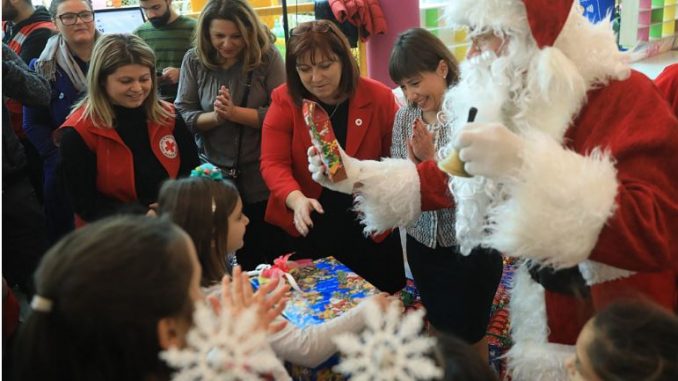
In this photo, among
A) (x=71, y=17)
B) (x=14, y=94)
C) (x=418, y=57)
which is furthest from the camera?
(x=71, y=17)

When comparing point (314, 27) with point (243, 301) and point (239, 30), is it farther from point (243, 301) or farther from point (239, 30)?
point (243, 301)

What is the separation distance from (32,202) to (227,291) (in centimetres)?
172

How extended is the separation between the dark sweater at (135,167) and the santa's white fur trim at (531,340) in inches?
50.7

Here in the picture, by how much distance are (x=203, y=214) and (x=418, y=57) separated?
858 millimetres

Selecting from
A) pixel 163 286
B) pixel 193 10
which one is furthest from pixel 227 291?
pixel 193 10

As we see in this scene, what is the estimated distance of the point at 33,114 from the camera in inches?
108

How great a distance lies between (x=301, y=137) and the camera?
2234mm

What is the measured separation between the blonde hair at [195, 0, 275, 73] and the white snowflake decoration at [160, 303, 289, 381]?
5.43 ft

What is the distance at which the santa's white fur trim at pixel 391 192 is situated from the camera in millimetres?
1753

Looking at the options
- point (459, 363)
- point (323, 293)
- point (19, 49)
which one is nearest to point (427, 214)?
point (323, 293)

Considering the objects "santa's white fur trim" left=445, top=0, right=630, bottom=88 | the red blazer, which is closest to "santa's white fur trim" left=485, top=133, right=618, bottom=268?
"santa's white fur trim" left=445, top=0, right=630, bottom=88

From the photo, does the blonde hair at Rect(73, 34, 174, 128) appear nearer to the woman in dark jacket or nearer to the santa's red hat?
the woman in dark jacket

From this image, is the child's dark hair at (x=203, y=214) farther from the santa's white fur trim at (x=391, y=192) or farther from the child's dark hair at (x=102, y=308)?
the child's dark hair at (x=102, y=308)

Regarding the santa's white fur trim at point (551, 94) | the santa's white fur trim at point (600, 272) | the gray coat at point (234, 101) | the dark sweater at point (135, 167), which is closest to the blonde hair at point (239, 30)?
the gray coat at point (234, 101)
